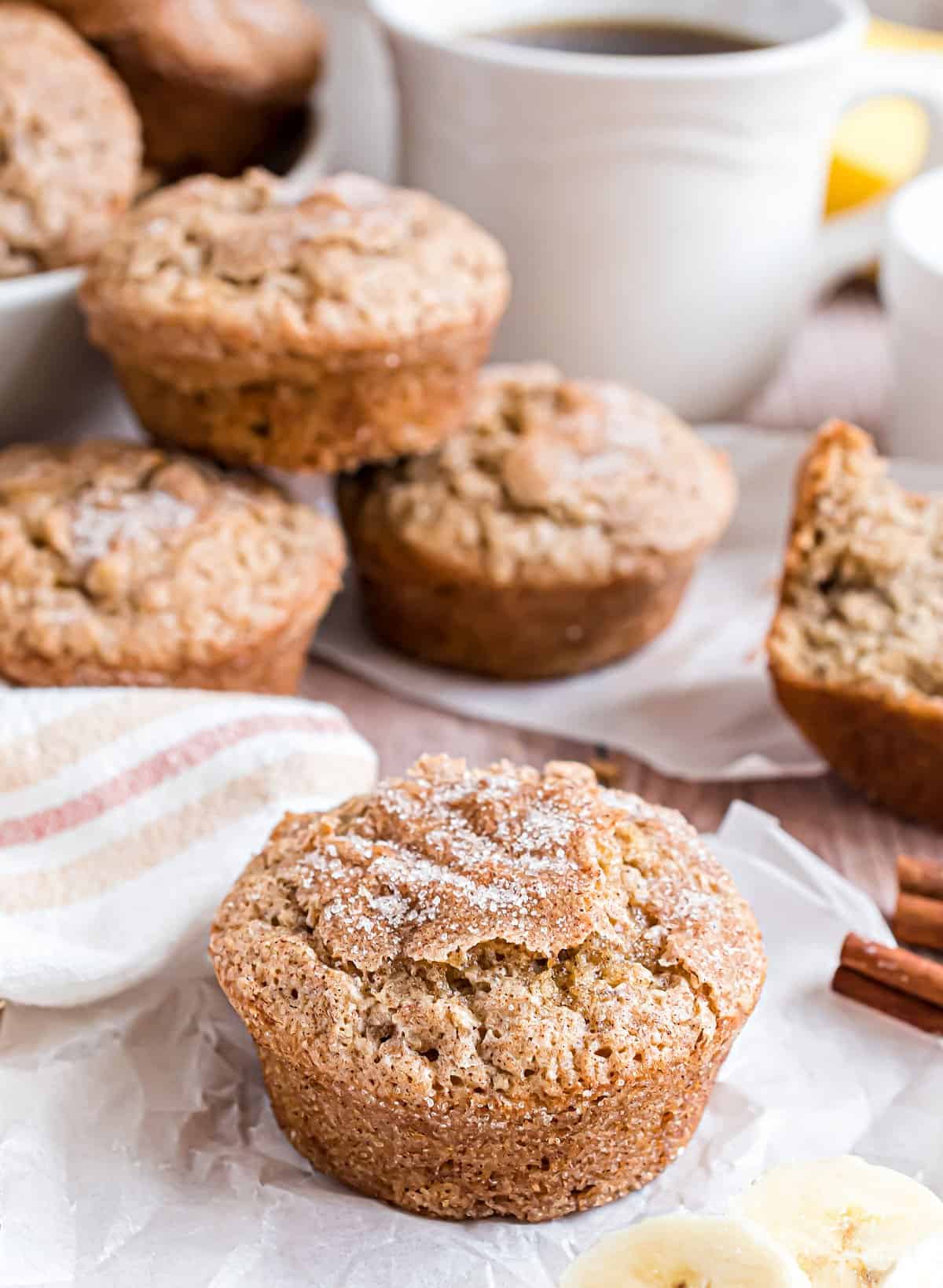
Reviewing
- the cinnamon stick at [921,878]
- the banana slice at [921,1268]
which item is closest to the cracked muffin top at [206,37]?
the cinnamon stick at [921,878]

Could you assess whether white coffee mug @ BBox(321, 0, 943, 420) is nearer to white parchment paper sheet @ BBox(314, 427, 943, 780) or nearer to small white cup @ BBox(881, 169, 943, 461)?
small white cup @ BBox(881, 169, 943, 461)

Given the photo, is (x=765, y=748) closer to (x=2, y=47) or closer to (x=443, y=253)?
(x=443, y=253)

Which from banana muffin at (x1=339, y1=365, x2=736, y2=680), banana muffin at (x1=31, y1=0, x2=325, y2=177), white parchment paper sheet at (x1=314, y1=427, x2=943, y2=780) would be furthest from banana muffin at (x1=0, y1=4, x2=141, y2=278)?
white parchment paper sheet at (x1=314, y1=427, x2=943, y2=780)

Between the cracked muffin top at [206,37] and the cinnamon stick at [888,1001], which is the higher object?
the cracked muffin top at [206,37]

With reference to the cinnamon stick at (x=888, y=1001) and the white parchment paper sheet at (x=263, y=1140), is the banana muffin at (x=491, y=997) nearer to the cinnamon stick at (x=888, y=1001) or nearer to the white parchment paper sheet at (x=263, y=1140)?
the white parchment paper sheet at (x=263, y=1140)

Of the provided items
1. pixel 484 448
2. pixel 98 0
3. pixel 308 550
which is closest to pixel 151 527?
pixel 308 550
